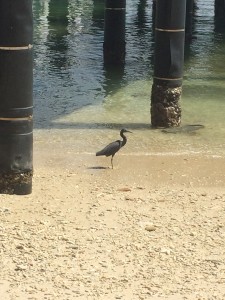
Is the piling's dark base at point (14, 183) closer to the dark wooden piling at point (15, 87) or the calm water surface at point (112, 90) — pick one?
the dark wooden piling at point (15, 87)

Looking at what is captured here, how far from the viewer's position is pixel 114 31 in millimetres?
21000

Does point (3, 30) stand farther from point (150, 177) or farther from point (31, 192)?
point (150, 177)

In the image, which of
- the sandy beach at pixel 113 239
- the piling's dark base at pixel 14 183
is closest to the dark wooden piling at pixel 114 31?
the sandy beach at pixel 113 239

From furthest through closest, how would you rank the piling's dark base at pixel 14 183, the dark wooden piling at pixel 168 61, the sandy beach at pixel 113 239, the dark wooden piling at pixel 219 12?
the dark wooden piling at pixel 219 12
the dark wooden piling at pixel 168 61
the piling's dark base at pixel 14 183
the sandy beach at pixel 113 239

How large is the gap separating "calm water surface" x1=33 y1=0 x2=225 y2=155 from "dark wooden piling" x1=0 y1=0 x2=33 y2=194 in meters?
3.90

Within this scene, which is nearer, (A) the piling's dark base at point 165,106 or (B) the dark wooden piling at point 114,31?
(A) the piling's dark base at point 165,106

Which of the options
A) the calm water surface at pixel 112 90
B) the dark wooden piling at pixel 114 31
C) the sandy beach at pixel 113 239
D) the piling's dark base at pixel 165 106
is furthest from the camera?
the dark wooden piling at pixel 114 31

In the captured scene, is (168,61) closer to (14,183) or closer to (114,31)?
(14,183)

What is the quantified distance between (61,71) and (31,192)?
11.4m

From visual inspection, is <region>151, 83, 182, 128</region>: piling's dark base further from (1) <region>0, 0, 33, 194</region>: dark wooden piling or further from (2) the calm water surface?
(1) <region>0, 0, 33, 194</region>: dark wooden piling

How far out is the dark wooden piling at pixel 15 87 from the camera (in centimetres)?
799

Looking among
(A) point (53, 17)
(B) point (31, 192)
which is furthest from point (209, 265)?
(A) point (53, 17)

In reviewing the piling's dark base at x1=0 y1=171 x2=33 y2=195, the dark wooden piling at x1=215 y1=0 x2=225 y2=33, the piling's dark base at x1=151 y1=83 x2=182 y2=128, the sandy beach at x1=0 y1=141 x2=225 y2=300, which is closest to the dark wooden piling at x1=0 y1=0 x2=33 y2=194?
the piling's dark base at x1=0 y1=171 x2=33 y2=195

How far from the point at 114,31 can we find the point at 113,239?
14130 millimetres
